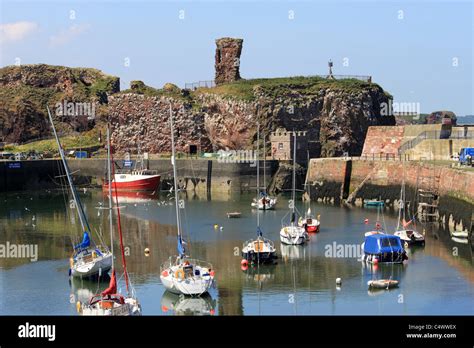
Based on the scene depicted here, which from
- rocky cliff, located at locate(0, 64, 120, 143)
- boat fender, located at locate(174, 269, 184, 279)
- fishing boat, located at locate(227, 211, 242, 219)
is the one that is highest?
rocky cliff, located at locate(0, 64, 120, 143)

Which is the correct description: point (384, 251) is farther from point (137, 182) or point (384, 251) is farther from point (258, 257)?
point (137, 182)

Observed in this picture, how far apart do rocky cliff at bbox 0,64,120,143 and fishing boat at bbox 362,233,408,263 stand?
7737 cm

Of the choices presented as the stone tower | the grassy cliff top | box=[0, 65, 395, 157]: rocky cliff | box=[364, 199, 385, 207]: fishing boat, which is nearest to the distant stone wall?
box=[0, 65, 395, 157]: rocky cliff

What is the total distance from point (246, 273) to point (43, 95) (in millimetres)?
86581

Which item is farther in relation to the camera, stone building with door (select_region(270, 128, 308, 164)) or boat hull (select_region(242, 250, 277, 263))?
stone building with door (select_region(270, 128, 308, 164))

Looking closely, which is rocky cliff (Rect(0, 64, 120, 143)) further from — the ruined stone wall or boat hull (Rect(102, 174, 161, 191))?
boat hull (Rect(102, 174, 161, 191))

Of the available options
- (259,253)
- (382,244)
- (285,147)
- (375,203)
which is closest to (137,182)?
(285,147)

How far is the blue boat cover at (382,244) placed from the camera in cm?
4344

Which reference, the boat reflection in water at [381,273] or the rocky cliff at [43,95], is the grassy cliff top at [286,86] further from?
the boat reflection in water at [381,273]

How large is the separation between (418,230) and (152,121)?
56979mm

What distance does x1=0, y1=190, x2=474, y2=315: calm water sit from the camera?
35156 millimetres
